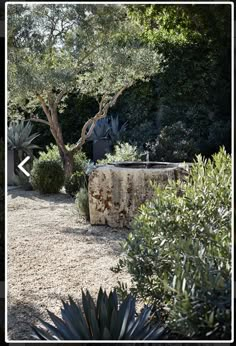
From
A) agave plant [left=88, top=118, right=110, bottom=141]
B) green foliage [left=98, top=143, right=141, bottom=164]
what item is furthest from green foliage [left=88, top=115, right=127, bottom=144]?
green foliage [left=98, top=143, right=141, bottom=164]

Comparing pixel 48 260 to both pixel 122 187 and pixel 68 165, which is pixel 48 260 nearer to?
pixel 68 165

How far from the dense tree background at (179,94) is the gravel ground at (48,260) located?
16.9 inches

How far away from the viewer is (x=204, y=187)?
2990 millimetres

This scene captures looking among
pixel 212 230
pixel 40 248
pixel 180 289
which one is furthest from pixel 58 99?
pixel 180 289

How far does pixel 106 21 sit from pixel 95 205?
1.66 m

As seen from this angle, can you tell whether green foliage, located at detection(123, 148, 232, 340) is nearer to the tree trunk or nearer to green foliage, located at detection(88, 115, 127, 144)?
green foliage, located at detection(88, 115, 127, 144)

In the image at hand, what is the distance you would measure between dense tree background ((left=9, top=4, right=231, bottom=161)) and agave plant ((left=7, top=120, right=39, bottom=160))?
116 millimetres

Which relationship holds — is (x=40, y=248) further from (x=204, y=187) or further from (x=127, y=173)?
(x=127, y=173)

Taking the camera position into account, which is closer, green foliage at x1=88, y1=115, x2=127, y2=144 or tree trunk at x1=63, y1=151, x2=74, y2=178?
green foliage at x1=88, y1=115, x2=127, y2=144

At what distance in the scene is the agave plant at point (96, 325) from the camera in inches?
102

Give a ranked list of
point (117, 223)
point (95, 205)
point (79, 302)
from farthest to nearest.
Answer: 1. point (95, 205)
2. point (117, 223)
3. point (79, 302)

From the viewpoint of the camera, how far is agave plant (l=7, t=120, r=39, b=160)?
8.71ft

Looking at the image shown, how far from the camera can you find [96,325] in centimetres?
261

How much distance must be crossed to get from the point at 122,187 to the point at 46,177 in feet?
4.14
